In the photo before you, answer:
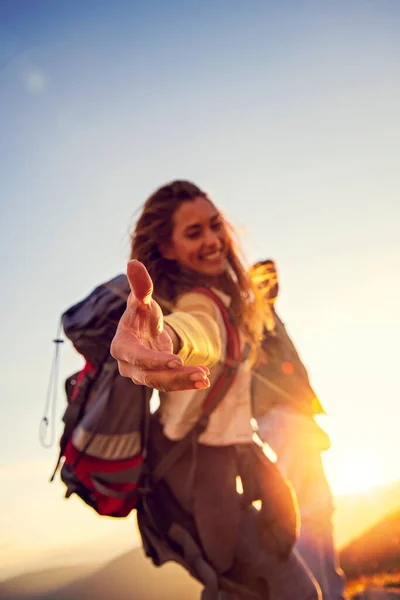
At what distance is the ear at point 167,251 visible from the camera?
336cm

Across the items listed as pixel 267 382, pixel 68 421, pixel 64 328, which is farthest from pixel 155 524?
pixel 267 382

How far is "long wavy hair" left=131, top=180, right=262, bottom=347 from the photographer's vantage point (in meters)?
3.19

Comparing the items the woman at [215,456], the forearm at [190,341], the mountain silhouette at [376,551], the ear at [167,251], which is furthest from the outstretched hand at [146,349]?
the mountain silhouette at [376,551]

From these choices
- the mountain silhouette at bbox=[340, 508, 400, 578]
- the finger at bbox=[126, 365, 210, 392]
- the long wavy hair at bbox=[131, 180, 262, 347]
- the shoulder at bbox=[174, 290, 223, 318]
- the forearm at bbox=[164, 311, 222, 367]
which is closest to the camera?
the finger at bbox=[126, 365, 210, 392]

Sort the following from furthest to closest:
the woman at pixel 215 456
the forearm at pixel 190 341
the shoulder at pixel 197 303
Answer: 1. the shoulder at pixel 197 303
2. the woman at pixel 215 456
3. the forearm at pixel 190 341

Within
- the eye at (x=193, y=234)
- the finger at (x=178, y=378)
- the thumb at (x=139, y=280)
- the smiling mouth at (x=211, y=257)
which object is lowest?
the finger at (x=178, y=378)

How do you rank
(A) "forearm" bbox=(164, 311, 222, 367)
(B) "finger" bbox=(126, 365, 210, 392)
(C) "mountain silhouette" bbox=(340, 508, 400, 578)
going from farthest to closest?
(C) "mountain silhouette" bbox=(340, 508, 400, 578) < (A) "forearm" bbox=(164, 311, 222, 367) < (B) "finger" bbox=(126, 365, 210, 392)

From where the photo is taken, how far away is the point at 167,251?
3375mm

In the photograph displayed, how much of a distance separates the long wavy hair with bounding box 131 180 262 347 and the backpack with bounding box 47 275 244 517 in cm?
36

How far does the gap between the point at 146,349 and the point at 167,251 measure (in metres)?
2.02

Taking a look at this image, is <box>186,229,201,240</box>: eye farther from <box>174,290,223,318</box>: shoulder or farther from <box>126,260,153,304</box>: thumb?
<box>126,260,153,304</box>: thumb

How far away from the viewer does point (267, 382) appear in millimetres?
4770

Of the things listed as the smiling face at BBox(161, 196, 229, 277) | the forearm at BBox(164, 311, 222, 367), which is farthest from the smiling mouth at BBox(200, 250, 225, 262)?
the forearm at BBox(164, 311, 222, 367)

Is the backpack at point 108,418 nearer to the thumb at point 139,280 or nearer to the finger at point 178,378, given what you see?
the thumb at point 139,280
